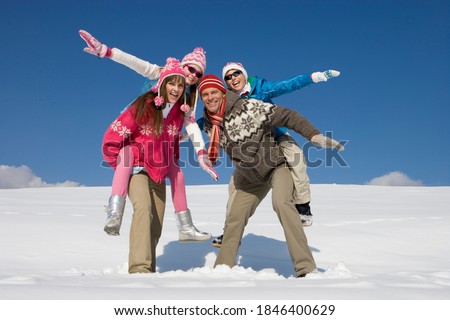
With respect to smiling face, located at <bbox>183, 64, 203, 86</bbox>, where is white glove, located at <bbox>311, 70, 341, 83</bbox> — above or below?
above

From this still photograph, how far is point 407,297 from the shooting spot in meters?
2.09

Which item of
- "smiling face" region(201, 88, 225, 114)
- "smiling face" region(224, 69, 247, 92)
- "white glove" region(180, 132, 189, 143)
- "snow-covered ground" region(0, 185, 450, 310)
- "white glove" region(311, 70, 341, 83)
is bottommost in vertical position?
"snow-covered ground" region(0, 185, 450, 310)

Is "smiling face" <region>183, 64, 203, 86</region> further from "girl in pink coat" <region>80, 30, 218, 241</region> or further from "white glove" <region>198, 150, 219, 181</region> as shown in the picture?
"white glove" <region>198, 150, 219, 181</region>

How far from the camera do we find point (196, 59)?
4027 millimetres

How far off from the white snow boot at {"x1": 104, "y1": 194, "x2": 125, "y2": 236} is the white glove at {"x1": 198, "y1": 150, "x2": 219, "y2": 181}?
0.78 metres

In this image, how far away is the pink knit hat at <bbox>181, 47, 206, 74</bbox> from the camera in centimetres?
401

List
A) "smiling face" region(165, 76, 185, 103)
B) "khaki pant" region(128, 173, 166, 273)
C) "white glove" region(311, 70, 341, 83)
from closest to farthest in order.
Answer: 1. "khaki pant" region(128, 173, 166, 273)
2. "smiling face" region(165, 76, 185, 103)
3. "white glove" region(311, 70, 341, 83)

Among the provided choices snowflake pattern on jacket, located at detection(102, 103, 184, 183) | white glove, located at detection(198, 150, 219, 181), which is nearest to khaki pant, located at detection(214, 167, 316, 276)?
white glove, located at detection(198, 150, 219, 181)

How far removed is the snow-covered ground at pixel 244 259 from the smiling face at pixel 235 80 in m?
1.78

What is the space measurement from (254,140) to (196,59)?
0.97 metres

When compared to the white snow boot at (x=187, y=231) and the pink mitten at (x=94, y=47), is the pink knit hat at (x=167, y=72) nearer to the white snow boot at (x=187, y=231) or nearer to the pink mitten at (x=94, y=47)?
the pink mitten at (x=94, y=47)

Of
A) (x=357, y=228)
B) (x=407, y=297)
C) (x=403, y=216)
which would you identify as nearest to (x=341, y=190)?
(x=403, y=216)

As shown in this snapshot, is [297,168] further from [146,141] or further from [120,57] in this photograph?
[120,57]
